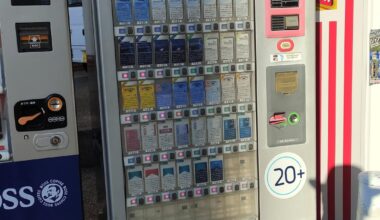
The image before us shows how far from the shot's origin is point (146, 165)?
2.68 m

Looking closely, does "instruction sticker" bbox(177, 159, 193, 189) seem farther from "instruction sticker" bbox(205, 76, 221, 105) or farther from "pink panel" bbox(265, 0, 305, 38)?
"pink panel" bbox(265, 0, 305, 38)

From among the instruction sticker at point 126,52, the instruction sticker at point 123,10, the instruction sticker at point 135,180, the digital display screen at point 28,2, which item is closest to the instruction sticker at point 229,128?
the instruction sticker at point 135,180

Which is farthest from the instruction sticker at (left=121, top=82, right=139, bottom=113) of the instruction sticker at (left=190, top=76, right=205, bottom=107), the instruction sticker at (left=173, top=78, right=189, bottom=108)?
the instruction sticker at (left=190, top=76, right=205, bottom=107)

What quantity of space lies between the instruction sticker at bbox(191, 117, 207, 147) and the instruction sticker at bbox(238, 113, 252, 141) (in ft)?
0.77

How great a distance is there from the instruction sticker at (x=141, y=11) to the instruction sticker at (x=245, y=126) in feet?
2.70

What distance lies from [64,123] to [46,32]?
1.62 ft

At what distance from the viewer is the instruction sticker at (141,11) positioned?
2.51 metres

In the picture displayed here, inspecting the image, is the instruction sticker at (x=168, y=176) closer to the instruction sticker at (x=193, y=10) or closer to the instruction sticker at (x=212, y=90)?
the instruction sticker at (x=212, y=90)

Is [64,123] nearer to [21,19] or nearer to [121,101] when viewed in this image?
[121,101]

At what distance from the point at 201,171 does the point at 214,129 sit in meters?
0.27

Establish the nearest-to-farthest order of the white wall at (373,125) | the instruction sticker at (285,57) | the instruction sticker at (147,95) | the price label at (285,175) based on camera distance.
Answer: the instruction sticker at (147,95) → the instruction sticker at (285,57) → the price label at (285,175) → the white wall at (373,125)

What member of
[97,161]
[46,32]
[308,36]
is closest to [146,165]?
[97,161]

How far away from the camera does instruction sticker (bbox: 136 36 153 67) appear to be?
2.53 metres

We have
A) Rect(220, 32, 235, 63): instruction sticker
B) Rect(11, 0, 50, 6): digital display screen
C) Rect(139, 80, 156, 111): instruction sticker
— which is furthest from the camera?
Rect(220, 32, 235, 63): instruction sticker
